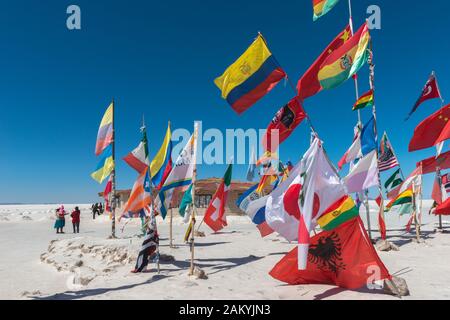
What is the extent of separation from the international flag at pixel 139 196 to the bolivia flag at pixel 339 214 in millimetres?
5227

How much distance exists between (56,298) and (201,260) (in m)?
5.25

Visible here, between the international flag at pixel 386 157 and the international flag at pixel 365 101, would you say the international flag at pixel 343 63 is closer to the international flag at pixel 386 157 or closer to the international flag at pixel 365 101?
the international flag at pixel 365 101

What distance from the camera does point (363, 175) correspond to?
10.7 m

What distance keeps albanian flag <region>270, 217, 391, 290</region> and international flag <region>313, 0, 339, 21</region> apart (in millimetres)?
8095

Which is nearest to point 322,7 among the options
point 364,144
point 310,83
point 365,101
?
point 365,101

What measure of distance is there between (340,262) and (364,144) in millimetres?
6983

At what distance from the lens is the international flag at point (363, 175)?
1056cm

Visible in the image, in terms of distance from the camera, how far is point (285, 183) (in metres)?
6.94

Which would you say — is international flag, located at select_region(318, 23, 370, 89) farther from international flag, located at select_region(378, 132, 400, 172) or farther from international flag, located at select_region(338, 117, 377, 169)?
international flag, located at select_region(378, 132, 400, 172)

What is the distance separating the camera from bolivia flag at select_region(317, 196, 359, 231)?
6.77 meters

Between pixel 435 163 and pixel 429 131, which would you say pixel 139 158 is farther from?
pixel 435 163

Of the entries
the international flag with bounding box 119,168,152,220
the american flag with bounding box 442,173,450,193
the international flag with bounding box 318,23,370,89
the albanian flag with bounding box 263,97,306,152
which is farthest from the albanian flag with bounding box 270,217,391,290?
the american flag with bounding box 442,173,450,193

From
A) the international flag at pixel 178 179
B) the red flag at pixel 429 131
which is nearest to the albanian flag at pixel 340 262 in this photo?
the international flag at pixel 178 179
